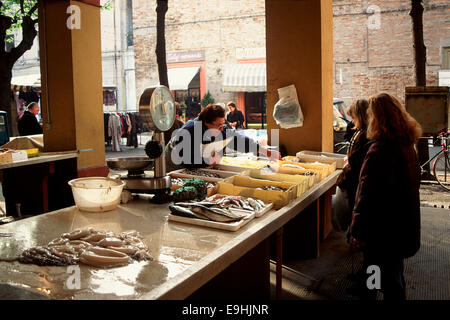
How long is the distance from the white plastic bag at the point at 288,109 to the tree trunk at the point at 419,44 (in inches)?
168

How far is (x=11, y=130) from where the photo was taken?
1056 cm

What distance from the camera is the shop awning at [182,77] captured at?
20.6 m

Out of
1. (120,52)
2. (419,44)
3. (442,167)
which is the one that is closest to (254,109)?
(120,52)

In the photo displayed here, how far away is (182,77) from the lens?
2088cm

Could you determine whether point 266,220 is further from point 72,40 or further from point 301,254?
point 72,40

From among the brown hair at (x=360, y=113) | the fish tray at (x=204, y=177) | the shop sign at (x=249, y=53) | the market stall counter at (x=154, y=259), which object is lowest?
the market stall counter at (x=154, y=259)

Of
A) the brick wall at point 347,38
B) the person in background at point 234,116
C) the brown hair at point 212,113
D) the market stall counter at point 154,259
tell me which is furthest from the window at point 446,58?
the market stall counter at point 154,259

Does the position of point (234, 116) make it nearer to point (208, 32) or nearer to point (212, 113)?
point (212, 113)

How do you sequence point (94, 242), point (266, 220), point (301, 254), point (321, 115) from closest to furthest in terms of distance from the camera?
1. point (94, 242)
2. point (266, 220)
3. point (301, 254)
4. point (321, 115)

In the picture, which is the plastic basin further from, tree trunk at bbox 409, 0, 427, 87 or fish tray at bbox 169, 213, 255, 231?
tree trunk at bbox 409, 0, 427, 87

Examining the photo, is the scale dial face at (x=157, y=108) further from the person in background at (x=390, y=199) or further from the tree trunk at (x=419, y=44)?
the tree trunk at (x=419, y=44)

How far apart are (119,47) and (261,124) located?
940 centimetres
